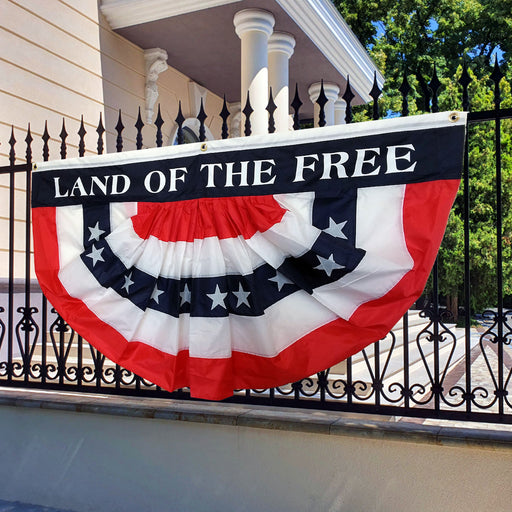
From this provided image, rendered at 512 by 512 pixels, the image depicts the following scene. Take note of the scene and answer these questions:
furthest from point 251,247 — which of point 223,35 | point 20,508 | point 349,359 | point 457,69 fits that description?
point 457,69

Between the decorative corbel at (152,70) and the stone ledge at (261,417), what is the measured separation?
5.74 meters

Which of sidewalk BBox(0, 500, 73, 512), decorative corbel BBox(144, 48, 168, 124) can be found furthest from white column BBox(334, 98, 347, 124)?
sidewalk BBox(0, 500, 73, 512)

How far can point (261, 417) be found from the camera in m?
3.59

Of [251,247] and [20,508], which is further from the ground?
[251,247]

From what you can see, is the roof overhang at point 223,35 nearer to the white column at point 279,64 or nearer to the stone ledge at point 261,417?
the white column at point 279,64

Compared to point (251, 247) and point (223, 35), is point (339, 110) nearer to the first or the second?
point (223, 35)

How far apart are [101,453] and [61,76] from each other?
17.2 ft

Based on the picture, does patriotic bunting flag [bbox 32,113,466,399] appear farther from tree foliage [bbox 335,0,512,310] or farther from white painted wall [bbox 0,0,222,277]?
tree foliage [bbox 335,0,512,310]

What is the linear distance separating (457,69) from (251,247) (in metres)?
17.4

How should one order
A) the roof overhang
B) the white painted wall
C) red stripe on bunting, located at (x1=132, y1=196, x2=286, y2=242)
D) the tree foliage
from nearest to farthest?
red stripe on bunting, located at (x1=132, y1=196, x2=286, y2=242), the white painted wall, the roof overhang, the tree foliage

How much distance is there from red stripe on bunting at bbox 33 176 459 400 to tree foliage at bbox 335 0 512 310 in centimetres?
1361

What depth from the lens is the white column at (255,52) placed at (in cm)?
791

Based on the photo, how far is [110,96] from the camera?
8.48 meters

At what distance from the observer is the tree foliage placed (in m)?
16.3
